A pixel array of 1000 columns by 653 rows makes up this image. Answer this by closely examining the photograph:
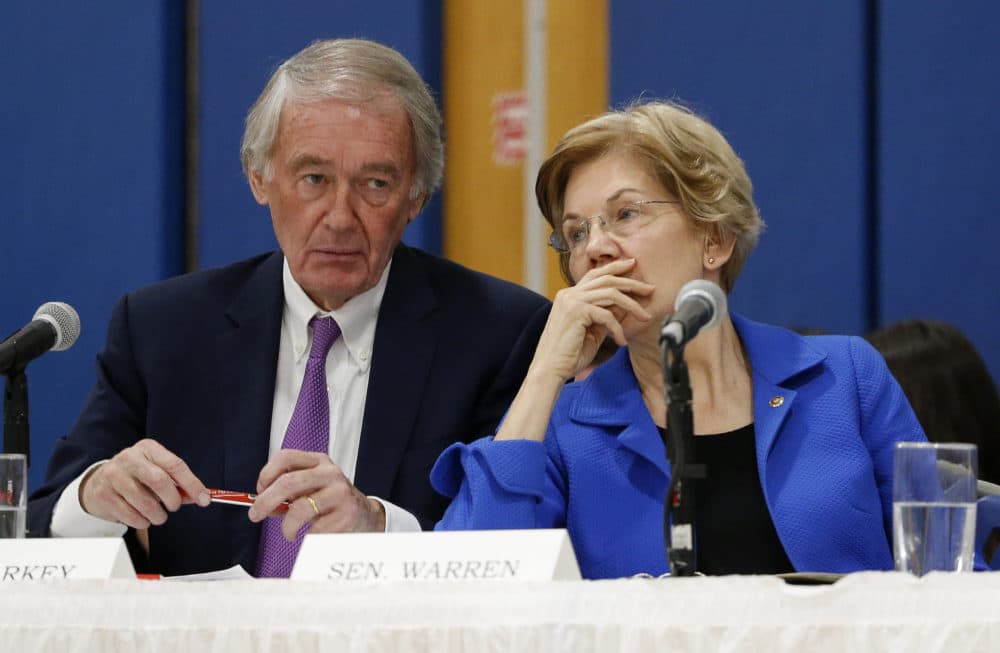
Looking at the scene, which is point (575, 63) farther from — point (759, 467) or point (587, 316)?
point (759, 467)

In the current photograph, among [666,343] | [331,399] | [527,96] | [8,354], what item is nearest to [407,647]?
[666,343]

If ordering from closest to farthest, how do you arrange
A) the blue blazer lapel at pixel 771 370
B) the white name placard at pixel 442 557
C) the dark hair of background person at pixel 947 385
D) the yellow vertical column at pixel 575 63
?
the white name placard at pixel 442 557 → the blue blazer lapel at pixel 771 370 → the dark hair of background person at pixel 947 385 → the yellow vertical column at pixel 575 63

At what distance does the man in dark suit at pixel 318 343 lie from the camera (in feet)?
7.08

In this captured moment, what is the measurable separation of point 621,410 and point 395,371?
1.36ft

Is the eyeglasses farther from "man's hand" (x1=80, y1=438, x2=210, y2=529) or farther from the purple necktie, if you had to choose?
"man's hand" (x1=80, y1=438, x2=210, y2=529)

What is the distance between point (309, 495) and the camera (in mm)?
1781

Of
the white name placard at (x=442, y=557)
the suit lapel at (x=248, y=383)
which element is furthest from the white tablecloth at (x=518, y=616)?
the suit lapel at (x=248, y=383)

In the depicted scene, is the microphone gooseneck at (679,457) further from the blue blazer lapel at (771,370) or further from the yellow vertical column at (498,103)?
the yellow vertical column at (498,103)

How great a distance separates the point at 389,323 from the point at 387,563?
1001mm

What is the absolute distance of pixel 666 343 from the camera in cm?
145

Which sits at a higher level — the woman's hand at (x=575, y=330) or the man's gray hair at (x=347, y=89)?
the man's gray hair at (x=347, y=89)

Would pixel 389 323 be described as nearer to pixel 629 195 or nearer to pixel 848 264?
pixel 629 195

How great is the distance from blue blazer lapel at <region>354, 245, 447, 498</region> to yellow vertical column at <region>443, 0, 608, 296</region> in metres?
0.93

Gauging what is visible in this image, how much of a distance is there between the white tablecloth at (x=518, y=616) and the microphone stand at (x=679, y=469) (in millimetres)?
223
